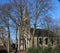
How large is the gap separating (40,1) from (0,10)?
1117 cm

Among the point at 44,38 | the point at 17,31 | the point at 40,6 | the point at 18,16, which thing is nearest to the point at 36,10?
the point at 40,6

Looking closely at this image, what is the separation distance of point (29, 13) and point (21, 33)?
318 inches

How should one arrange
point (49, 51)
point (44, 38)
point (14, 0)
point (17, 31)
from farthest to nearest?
point (44, 38)
point (17, 31)
point (14, 0)
point (49, 51)

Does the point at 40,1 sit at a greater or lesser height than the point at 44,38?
greater

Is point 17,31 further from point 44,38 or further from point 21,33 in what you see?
point 44,38

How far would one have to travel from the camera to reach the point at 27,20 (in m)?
59.2

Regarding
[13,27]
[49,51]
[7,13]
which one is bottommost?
[49,51]

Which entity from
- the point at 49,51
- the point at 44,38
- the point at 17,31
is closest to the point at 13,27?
the point at 17,31

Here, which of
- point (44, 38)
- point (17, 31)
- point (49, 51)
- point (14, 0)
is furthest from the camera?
point (44, 38)

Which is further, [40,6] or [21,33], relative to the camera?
[21,33]

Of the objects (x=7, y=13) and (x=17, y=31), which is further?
(x=17, y=31)

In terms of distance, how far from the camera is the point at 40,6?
58.5 meters

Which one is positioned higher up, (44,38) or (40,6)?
(40,6)

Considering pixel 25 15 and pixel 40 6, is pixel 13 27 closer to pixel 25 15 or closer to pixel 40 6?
pixel 25 15
